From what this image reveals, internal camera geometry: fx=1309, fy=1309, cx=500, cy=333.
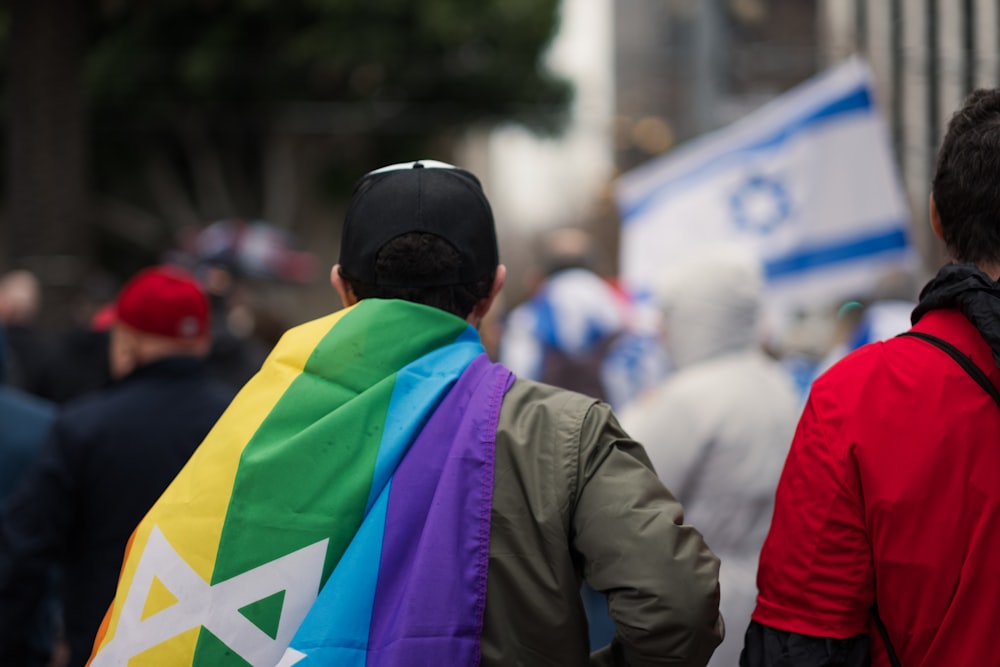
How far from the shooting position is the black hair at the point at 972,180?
2.37 meters

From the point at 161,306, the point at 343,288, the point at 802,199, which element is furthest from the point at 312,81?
the point at 343,288

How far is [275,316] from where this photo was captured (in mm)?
7125

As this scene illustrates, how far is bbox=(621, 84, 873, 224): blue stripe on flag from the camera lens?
6527 millimetres

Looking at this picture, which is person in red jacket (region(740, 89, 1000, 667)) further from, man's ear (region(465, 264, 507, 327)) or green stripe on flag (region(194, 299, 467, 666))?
green stripe on flag (region(194, 299, 467, 666))

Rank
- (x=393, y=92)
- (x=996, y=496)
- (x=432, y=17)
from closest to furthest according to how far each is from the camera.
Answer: (x=996, y=496)
(x=432, y=17)
(x=393, y=92)

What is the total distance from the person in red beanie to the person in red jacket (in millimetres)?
2244

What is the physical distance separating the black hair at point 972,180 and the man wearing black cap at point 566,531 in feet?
2.37

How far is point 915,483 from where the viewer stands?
7.59 ft

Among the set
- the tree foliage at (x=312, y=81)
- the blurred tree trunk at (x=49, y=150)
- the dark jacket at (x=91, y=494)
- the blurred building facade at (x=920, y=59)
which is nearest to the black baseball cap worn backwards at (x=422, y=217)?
the dark jacket at (x=91, y=494)

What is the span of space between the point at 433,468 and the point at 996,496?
3.27ft

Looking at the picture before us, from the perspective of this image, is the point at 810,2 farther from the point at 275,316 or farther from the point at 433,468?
the point at 433,468

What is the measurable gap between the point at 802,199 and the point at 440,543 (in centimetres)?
488

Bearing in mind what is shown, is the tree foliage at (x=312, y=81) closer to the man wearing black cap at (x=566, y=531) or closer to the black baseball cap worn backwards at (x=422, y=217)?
the black baseball cap worn backwards at (x=422, y=217)

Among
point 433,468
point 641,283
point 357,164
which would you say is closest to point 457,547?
point 433,468
